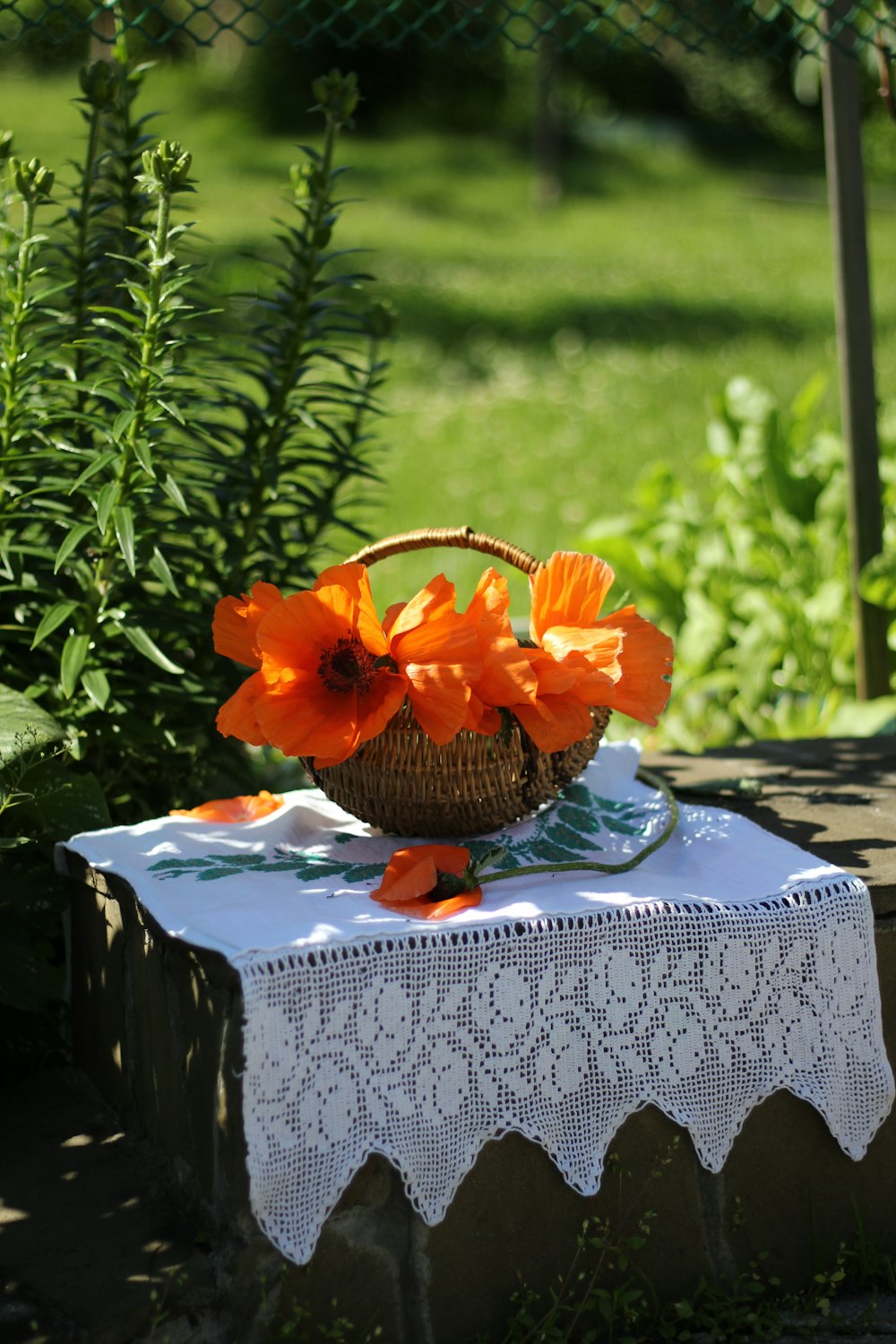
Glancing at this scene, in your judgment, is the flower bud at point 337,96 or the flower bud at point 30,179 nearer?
the flower bud at point 30,179

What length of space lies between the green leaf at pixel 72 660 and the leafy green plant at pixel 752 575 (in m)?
1.95

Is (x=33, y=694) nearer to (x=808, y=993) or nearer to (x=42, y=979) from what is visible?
(x=42, y=979)

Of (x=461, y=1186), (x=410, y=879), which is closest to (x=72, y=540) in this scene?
(x=410, y=879)

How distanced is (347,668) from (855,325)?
2.08 meters

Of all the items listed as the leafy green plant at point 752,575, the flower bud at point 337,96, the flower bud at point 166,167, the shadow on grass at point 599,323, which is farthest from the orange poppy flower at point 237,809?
the shadow on grass at point 599,323

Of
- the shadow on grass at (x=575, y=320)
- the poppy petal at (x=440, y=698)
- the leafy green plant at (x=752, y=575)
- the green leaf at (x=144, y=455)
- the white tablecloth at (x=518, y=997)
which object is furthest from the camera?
the shadow on grass at (x=575, y=320)

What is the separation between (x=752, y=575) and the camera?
15.0 feet

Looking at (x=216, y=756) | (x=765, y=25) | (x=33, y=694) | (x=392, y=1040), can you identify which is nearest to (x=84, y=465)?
(x=33, y=694)

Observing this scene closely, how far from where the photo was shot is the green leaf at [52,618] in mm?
2312

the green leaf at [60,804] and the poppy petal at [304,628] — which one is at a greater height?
the poppy petal at [304,628]

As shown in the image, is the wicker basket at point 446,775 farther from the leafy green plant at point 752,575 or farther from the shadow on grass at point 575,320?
the shadow on grass at point 575,320

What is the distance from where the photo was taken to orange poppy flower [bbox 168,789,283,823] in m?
2.36

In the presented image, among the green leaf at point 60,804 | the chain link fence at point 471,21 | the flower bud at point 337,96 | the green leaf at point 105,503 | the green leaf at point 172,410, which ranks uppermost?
the chain link fence at point 471,21

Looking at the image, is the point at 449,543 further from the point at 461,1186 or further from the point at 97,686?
the point at 461,1186
